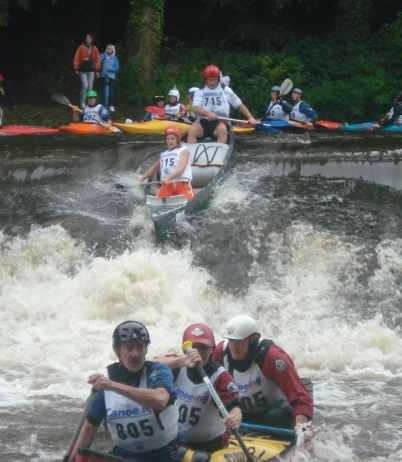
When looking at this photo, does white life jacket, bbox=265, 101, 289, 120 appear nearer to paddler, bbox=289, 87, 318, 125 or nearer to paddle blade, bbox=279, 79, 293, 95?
paddler, bbox=289, 87, 318, 125

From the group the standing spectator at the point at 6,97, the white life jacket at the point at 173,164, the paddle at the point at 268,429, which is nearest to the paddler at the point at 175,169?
the white life jacket at the point at 173,164

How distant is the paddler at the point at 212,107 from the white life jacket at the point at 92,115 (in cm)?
328

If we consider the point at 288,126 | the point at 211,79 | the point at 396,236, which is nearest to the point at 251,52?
the point at 288,126

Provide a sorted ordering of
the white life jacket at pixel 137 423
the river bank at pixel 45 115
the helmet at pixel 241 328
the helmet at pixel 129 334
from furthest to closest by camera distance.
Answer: the river bank at pixel 45 115, the helmet at pixel 241 328, the white life jacket at pixel 137 423, the helmet at pixel 129 334

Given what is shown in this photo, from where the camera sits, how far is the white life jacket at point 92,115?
52.7ft

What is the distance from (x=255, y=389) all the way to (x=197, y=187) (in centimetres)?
707

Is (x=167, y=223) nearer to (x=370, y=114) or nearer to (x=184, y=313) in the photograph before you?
(x=184, y=313)

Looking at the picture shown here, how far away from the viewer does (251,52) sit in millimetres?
23969

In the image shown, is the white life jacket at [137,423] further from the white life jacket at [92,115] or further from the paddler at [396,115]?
the paddler at [396,115]

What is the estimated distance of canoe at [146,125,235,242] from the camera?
11.0m

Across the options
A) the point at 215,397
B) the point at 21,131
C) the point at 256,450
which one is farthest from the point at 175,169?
the point at 215,397

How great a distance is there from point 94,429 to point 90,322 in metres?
4.97

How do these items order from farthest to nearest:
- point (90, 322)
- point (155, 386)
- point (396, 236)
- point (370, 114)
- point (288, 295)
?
point (370, 114)
point (396, 236)
point (288, 295)
point (90, 322)
point (155, 386)

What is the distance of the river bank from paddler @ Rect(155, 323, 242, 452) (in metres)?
14.7
